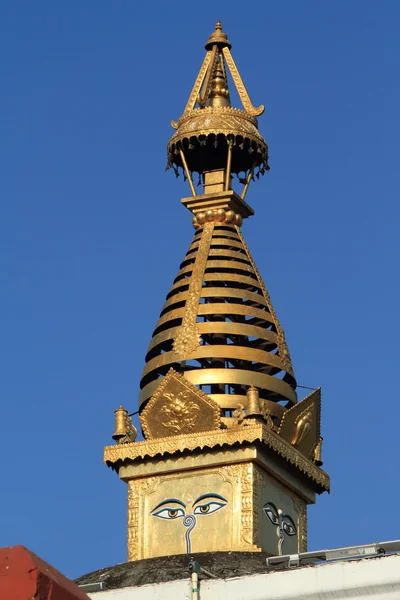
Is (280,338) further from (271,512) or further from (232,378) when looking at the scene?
(271,512)

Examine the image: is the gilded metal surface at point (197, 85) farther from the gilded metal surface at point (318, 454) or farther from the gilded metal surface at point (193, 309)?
the gilded metal surface at point (318, 454)

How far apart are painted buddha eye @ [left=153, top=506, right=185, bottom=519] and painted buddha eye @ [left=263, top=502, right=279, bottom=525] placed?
1.88m

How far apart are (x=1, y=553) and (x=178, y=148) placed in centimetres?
2693

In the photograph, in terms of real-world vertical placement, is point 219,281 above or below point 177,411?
above

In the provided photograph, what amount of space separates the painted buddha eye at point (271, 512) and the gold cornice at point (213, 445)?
1.11 meters

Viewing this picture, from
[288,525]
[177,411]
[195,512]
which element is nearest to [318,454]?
[288,525]

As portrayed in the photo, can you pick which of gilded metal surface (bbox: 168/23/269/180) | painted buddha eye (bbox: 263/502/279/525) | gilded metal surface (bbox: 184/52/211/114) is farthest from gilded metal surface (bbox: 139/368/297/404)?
gilded metal surface (bbox: 184/52/211/114)

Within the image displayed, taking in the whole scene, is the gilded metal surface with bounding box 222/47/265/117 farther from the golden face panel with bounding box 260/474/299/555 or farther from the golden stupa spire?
the golden face panel with bounding box 260/474/299/555

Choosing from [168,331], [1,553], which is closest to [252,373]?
[168,331]

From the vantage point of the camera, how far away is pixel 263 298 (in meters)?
30.2

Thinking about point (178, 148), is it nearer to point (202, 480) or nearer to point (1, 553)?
point (202, 480)

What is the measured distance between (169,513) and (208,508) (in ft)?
3.33

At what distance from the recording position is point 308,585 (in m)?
18.5

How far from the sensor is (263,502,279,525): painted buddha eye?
26.5 meters
